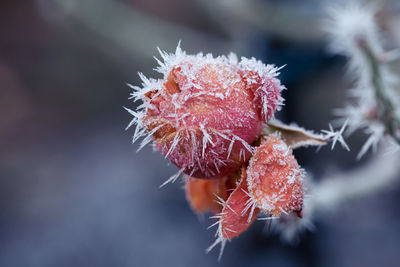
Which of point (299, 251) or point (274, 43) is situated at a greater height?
point (274, 43)

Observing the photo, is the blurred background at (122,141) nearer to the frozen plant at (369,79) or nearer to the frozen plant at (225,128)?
the frozen plant at (369,79)

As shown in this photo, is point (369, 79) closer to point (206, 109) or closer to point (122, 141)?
point (206, 109)

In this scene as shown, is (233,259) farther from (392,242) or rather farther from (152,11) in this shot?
(152,11)

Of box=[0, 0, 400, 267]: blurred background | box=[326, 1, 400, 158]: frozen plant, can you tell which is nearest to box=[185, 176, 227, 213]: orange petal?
box=[326, 1, 400, 158]: frozen plant

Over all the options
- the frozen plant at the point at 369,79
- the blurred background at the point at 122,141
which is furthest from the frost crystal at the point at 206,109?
the blurred background at the point at 122,141

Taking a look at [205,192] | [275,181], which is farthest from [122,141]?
[275,181]

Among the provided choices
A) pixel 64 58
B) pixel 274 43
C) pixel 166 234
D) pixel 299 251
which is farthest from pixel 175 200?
pixel 64 58
